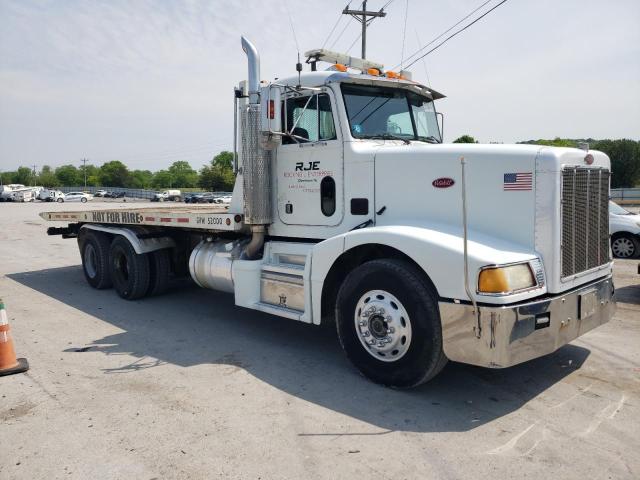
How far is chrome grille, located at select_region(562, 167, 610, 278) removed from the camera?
4445 mm

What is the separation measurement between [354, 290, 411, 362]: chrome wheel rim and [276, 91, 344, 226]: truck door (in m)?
1.23

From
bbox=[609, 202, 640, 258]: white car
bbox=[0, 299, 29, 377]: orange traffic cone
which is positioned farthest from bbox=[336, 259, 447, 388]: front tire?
bbox=[609, 202, 640, 258]: white car

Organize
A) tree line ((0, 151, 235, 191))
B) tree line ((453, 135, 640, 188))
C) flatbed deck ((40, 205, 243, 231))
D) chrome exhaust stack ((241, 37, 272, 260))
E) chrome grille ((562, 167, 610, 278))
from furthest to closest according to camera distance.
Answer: tree line ((0, 151, 235, 191)) → tree line ((453, 135, 640, 188)) → flatbed deck ((40, 205, 243, 231)) → chrome exhaust stack ((241, 37, 272, 260)) → chrome grille ((562, 167, 610, 278))

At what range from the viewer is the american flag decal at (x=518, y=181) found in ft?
14.3

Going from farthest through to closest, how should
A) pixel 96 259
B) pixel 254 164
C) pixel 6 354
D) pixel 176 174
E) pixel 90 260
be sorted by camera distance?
pixel 176 174, pixel 90 260, pixel 96 259, pixel 254 164, pixel 6 354

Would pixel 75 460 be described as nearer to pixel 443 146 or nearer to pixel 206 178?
pixel 443 146

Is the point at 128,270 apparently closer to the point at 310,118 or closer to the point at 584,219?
the point at 310,118

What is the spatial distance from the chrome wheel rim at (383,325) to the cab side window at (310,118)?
6.20 ft

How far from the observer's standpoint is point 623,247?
12383mm

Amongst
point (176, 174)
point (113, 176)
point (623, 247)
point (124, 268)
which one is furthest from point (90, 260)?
point (176, 174)

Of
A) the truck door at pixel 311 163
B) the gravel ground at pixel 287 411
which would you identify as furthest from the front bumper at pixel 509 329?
the truck door at pixel 311 163

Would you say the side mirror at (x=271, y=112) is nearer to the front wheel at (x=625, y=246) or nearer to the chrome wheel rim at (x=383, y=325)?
the chrome wheel rim at (x=383, y=325)

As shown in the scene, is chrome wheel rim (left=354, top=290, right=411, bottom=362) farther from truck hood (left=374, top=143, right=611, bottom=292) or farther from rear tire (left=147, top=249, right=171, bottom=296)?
rear tire (left=147, top=249, right=171, bottom=296)

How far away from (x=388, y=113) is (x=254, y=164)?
1626mm
